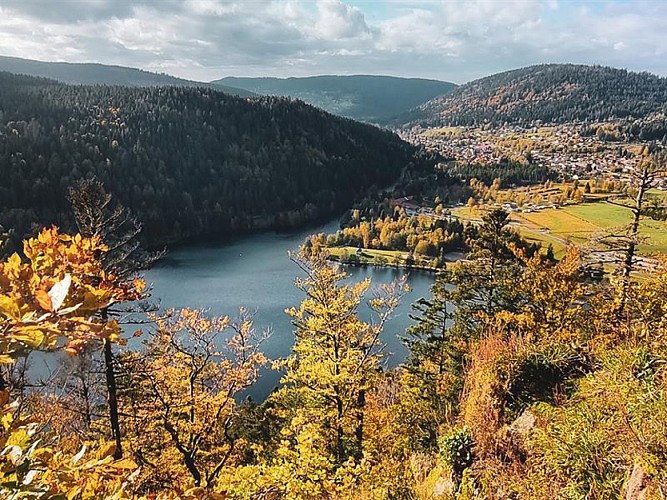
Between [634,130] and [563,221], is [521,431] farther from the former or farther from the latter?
[634,130]

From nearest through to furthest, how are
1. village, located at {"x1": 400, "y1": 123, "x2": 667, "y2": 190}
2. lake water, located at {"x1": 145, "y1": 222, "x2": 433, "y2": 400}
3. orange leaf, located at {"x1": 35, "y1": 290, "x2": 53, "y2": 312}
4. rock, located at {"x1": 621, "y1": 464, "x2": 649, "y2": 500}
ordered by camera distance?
orange leaf, located at {"x1": 35, "y1": 290, "x2": 53, "y2": 312} → rock, located at {"x1": 621, "y1": 464, "x2": 649, "y2": 500} → lake water, located at {"x1": 145, "y1": 222, "x2": 433, "y2": 400} → village, located at {"x1": 400, "y1": 123, "x2": 667, "y2": 190}

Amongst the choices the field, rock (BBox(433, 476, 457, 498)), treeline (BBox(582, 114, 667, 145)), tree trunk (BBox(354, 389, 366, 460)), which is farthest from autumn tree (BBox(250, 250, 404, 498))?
treeline (BBox(582, 114, 667, 145))

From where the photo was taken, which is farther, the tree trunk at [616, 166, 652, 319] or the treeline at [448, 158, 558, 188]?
the treeline at [448, 158, 558, 188]

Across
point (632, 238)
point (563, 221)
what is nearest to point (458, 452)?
point (632, 238)

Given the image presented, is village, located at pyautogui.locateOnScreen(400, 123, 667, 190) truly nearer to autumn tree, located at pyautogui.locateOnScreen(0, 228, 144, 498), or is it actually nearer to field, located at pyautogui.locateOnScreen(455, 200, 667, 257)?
field, located at pyautogui.locateOnScreen(455, 200, 667, 257)

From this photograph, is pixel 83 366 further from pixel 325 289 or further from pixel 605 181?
pixel 605 181

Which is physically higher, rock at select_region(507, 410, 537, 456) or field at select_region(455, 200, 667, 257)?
rock at select_region(507, 410, 537, 456)

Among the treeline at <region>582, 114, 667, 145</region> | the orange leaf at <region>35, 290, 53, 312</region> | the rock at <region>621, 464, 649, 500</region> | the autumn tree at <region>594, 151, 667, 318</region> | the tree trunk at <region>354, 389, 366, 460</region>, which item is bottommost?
the tree trunk at <region>354, 389, 366, 460</region>
